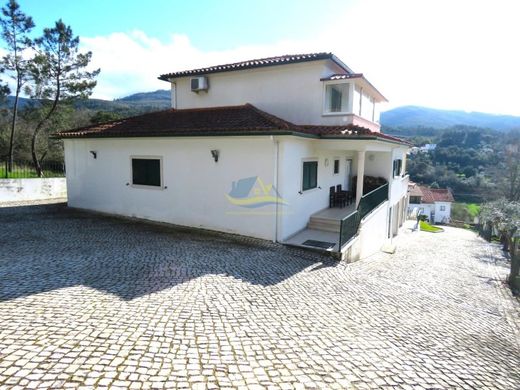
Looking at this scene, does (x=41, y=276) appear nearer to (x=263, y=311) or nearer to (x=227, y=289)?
(x=227, y=289)

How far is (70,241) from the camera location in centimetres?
975

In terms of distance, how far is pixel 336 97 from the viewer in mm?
13609

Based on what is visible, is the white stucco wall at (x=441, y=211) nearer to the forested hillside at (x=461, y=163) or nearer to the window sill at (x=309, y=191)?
the forested hillside at (x=461, y=163)

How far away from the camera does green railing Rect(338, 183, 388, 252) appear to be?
966 cm

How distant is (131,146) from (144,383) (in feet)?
37.2

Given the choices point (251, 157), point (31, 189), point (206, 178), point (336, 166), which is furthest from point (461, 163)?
point (31, 189)

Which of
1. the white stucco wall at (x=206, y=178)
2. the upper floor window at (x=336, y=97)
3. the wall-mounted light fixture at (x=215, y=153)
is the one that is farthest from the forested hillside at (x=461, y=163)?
the wall-mounted light fixture at (x=215, y=153)

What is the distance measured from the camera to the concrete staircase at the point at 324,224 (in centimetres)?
1196

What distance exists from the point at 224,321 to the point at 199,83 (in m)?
12.9

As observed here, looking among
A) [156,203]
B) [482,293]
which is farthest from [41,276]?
[482,293]

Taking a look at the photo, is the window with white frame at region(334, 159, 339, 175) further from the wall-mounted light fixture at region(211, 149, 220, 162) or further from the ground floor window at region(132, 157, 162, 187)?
the ground floor window at region(132, 157, 162, 187)

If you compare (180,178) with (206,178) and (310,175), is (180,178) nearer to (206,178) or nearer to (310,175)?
(206,178)

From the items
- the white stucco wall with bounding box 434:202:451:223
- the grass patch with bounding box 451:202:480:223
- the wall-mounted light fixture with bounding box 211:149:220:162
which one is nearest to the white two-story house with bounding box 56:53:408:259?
the wall-mounted light fixture with bounding box 211:149:220:162

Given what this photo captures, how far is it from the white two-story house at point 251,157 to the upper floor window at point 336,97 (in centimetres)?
4
